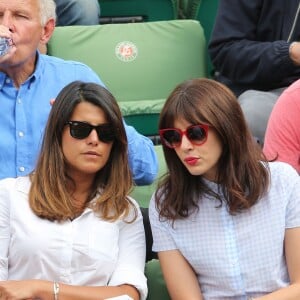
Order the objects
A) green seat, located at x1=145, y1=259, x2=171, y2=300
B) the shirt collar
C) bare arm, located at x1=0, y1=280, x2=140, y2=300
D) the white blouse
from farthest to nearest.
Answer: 1. the shirt collar
2. green seat, located at x1=145, y1=259, x2=171, y2=300
3. the white blouse
4. bare arm, located at x1=0, y1=280, x2=140, y2=300

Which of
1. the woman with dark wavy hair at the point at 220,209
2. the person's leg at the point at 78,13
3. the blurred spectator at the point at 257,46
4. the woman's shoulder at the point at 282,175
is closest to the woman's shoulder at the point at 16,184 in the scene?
the woman with dark wavy hair at the point at 220,209

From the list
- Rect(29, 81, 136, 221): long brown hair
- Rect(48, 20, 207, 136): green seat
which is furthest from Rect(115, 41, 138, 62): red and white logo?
Rect(29, 81, 136, 221): long brown hair

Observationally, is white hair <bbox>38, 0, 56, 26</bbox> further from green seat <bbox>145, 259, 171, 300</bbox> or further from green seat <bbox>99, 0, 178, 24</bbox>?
green seat <bbox>99, 0, 178, 24</bbox>

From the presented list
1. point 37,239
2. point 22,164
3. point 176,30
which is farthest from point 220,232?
point 176,30

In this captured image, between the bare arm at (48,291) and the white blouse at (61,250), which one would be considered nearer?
the bare arm at (48,291)

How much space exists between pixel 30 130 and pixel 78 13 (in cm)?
135

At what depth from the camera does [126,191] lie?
7.54ft

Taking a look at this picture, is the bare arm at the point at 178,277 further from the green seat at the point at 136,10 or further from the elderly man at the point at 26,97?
the green seat at the point at 136,10

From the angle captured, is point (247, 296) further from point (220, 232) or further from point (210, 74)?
point (210, 74)

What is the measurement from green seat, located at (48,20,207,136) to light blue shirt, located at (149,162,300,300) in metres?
1.29

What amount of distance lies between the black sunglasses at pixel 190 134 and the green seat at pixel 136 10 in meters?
1.92

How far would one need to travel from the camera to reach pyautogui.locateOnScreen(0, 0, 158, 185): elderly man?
2461mm

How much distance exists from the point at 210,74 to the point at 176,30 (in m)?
0.31

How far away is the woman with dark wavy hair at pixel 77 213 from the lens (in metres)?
2.19
